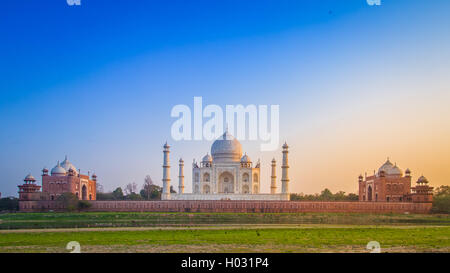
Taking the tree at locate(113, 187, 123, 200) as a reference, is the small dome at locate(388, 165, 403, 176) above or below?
above

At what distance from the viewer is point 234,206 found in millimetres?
42406

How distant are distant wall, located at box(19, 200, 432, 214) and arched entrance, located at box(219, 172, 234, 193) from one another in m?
10.2

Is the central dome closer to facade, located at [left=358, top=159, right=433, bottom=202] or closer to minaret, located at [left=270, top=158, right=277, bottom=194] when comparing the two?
minaret, located at [left=270, top=158, right=277, bottom=194]

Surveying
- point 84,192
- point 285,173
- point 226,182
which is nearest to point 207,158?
point 226,182

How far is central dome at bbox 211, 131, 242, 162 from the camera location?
175ft

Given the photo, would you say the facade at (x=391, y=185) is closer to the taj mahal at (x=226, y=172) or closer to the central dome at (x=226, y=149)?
the taj mahal at (x=226, y=172)

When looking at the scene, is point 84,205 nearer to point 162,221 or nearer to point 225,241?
point 162,221

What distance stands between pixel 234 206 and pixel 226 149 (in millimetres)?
12044

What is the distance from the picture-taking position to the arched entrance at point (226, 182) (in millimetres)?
53062

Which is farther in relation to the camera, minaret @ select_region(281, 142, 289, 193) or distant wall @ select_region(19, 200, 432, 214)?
minaret @ select_region(281, 142, 289, 193)

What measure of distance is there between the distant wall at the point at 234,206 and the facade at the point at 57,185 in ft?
5.07

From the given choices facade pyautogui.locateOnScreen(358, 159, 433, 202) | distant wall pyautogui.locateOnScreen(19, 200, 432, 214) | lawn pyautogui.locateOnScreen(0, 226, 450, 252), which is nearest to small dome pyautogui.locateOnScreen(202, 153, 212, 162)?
distant wall pyautogui.locateOnScreen(19, 200, 432, 214)

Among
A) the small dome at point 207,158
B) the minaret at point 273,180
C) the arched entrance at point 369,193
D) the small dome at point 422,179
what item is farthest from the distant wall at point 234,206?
the small dome at point 207,158
